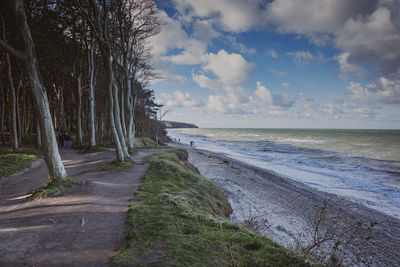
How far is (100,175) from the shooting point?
8422 mm

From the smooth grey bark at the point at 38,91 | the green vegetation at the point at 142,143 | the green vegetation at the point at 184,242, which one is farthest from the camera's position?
the green vegetation at the point at 142,143

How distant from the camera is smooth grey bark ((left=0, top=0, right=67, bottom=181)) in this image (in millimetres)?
6105

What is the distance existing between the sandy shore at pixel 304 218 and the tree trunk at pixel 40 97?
22.7 ft

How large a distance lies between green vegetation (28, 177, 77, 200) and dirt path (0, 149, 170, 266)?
22cm

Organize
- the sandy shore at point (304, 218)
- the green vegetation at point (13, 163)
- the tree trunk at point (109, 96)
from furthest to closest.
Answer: the tree trunk at point (109, 96), the green vegetation at point (13, 163), the sandy shore at point (304, 218)

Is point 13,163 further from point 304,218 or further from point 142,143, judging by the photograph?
point 142,143

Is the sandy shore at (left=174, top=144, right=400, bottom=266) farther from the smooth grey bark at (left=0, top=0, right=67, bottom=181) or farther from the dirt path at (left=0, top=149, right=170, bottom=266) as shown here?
the smooth grey bark at (left=0, top=0, right=67, bottom=181)

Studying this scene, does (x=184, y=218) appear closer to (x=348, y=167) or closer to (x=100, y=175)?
(x=100, y=175)

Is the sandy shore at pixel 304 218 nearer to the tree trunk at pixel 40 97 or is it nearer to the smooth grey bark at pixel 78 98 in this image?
the tree trunk at pixel 40 97

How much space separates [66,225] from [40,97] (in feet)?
14.7

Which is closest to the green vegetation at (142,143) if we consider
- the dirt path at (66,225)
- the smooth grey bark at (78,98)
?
the smooth grey bark at (78,98)

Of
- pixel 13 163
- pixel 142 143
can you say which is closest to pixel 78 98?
pixel 13 163

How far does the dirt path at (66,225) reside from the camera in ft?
10.7

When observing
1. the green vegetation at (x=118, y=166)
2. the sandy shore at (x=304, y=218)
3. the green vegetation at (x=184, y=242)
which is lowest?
the sandy shore at (x=304, y=218)
